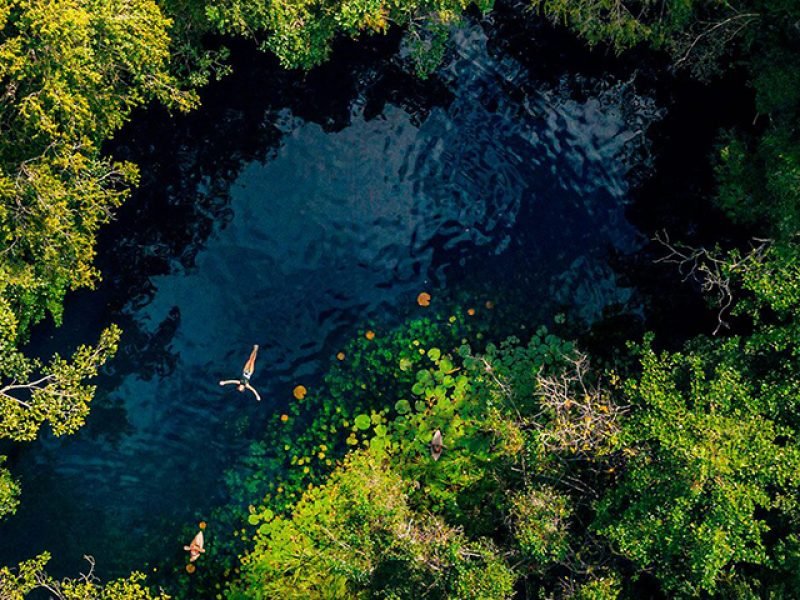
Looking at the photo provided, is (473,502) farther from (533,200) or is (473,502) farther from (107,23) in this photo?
(107,23)

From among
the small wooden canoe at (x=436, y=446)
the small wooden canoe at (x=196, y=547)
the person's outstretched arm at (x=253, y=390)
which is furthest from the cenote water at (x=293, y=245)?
the small wooden canoe at (x=436, y=446)

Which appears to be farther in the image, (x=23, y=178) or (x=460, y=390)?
(x=460, y=390)

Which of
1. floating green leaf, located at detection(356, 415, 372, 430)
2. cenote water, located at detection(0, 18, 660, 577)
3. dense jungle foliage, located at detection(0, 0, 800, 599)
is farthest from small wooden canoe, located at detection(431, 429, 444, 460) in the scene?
cenote water, located at detection(0, 18, 660, 577)

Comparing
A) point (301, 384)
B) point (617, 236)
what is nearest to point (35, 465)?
point (301, 384)

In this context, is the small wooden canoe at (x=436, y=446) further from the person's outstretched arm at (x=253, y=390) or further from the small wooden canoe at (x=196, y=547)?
the small wooden canoe at (x=196, y=547)

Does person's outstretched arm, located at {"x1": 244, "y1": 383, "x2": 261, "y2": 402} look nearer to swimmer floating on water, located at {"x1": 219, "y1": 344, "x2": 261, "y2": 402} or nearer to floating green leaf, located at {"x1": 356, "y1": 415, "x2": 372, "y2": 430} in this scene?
swimmer floating on water, located at {"x1": 219, "y1": 344, "x2": 261, "y2": 402}

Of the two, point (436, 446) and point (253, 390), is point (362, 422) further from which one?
point (253, 390)

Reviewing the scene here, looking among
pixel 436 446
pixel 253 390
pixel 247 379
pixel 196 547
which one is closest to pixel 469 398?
pixel 436 446
